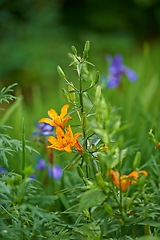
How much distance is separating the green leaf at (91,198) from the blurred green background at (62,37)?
1138 mm

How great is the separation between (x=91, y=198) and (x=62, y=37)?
278 cm

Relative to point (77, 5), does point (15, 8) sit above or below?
below

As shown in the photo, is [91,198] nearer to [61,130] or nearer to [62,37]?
[61,130]

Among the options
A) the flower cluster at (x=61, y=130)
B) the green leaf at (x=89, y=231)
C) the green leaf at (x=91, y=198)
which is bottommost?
the green leaf at (x=89, y=231)

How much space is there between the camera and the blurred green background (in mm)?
2482

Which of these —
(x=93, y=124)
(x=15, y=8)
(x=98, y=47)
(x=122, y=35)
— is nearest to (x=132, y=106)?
(x=93, y=124)

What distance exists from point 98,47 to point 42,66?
29.2 inches

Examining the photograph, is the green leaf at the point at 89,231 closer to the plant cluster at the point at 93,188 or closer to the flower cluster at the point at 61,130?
the plant cluster at the point at 93,188

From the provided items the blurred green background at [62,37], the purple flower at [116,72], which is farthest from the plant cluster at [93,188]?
the blurred green background at [62,37]

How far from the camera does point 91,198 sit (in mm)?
471

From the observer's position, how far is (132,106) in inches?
57.8

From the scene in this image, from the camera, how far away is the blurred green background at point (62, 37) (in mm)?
2482

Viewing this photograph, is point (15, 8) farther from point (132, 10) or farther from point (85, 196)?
point (85, 196)

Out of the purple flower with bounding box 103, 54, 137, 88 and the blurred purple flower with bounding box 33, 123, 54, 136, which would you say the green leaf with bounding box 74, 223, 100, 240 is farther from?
the purple flower with bounding box 103, 54, 137, 88
